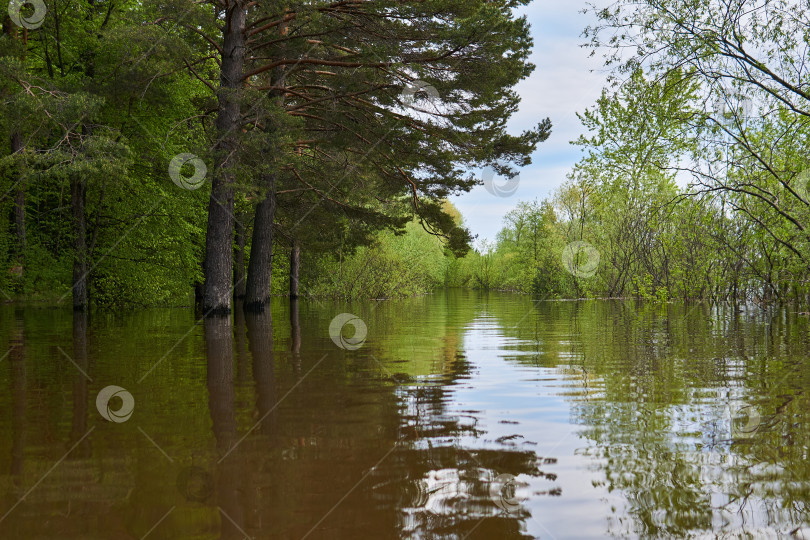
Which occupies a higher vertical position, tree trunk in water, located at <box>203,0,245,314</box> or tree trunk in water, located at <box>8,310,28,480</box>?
tree trunk in water, located at <box>203,0,245,314</box>

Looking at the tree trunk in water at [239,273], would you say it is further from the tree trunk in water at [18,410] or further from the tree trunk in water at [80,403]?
the tree trunk in water at [18,410]

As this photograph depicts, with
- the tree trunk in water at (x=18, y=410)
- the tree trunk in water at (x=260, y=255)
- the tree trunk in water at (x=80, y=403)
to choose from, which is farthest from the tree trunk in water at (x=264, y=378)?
the tree trunk in water at (x=260, y=255)

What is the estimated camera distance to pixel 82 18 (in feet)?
67.1

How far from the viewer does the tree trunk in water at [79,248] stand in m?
20.6

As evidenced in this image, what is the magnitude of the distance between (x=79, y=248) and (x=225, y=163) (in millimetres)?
8515

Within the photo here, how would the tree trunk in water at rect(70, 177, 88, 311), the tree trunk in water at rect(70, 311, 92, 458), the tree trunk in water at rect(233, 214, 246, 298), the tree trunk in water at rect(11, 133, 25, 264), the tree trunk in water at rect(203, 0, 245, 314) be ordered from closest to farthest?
the tree trunk in water at rect(70, 311, 92, 458) → the tree trunk in water at rect(203, 0, 245, 314) → the tree trunk in water at rect(70, 177, 88, 311) → the tree trunk in water at rect(11, 133, 25, 264) → the tree trunk in water at rect(233, 214, 246, 298)

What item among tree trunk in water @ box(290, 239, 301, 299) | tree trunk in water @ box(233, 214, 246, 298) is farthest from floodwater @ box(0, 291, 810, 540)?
tree trunk in water @ box(290, 239, 301, 299)

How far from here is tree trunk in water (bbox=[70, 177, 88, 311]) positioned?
2056 centimetres

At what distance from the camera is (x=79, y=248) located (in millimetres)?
20438

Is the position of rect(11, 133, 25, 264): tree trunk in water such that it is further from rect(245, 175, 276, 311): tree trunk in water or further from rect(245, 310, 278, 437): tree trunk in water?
rect(245, 310, 278, 437): tree trunk in water

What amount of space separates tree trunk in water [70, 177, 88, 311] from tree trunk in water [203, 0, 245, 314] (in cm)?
542

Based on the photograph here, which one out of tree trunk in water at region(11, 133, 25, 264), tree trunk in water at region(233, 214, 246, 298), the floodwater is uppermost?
tree trunk in water at region(11, 133, 25, 264)

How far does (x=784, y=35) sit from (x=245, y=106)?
1258cm

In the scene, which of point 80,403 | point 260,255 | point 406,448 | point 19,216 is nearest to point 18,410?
point 80,403
